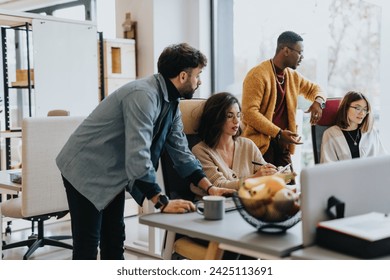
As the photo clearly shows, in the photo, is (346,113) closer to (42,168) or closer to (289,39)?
(289,39)

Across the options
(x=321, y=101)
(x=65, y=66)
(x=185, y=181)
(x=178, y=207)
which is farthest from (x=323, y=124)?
(x=65, y=66)

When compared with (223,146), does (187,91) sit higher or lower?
higher

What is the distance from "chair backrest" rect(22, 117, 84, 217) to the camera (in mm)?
2818

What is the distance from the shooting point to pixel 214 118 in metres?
2.35

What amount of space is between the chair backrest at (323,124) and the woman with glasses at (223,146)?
0.52 meters

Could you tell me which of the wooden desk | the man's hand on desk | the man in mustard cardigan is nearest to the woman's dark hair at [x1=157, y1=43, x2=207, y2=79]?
the man's hand on desk

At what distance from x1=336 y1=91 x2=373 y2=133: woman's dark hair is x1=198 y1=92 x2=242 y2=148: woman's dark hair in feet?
2.42

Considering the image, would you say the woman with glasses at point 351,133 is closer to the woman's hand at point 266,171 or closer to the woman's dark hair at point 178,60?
the woman's hand at point 266,171

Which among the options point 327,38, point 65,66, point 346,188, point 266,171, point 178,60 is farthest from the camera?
point 65,66

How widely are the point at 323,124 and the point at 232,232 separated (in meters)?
1.60

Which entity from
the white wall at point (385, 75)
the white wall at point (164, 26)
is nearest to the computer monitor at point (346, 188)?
the white wall at point (385, 75)

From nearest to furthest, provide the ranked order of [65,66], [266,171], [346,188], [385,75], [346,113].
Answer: [346,188] → [266,171] → [346,113] → [385,75] → [65,66]

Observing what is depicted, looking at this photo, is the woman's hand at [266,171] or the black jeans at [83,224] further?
the woman's hand at [266,171]

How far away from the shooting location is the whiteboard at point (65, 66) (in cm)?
410
